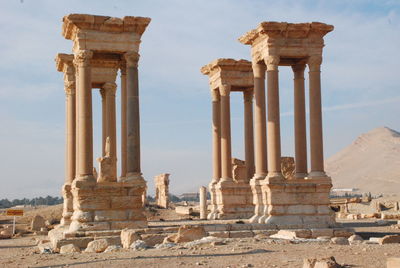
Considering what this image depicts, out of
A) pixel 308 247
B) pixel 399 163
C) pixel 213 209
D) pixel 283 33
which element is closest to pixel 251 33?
pixel 283 33

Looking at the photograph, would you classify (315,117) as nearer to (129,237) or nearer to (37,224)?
(129,237)

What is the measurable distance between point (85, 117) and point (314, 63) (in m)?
10.2

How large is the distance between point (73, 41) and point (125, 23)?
2683 mm

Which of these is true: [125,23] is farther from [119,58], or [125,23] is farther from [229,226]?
[229,226]

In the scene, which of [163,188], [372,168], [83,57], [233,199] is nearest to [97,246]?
[83,57]

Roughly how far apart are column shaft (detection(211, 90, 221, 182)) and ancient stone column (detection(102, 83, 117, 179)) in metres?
7.24

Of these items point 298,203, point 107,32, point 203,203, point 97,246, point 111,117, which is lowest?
point 97,246

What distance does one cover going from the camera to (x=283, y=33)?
28.5 m

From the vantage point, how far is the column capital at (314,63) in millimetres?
28719

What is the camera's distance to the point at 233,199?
35.2 meters

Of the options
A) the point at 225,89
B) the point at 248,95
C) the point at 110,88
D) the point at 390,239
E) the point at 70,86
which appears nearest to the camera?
the point at 390,239

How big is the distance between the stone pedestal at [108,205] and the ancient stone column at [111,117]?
3322mm

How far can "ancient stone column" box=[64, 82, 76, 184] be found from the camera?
32.3 metres

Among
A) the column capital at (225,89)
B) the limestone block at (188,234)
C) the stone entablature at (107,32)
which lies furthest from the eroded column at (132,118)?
the column capital at (225,89)
